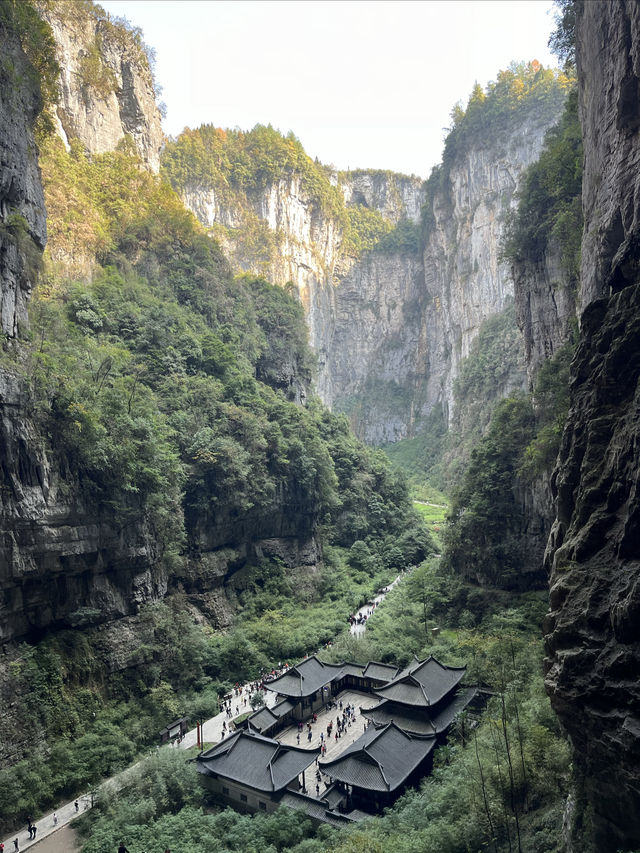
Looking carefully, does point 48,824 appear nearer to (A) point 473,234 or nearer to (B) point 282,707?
(B) point 282,707

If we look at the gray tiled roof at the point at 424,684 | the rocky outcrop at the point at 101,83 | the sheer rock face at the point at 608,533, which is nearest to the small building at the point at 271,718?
the gray tiled roof at the point at 424,684

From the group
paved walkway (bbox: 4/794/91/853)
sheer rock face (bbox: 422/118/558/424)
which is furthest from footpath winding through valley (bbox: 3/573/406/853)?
sheer rock face (bbox: 422/118/558/424)

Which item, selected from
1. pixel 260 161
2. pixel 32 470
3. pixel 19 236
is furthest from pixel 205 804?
pixel 260 161

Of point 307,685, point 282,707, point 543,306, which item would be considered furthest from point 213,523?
point 543,306

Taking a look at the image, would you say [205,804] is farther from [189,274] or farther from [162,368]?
[189,274]

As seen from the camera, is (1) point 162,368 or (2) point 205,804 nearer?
(2) point 205,804
